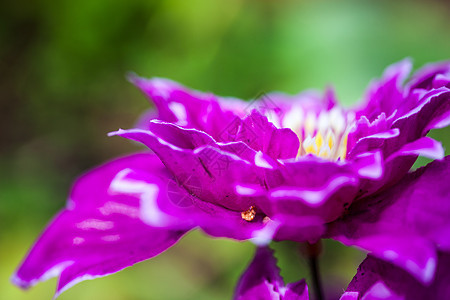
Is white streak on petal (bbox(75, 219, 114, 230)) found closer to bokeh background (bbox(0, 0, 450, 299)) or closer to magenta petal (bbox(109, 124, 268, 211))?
magenta petal (bbox(109, 124, 268, 211))

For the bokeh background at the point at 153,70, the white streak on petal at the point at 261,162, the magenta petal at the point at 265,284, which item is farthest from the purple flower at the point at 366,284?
the bokeh background at the point at 153,70

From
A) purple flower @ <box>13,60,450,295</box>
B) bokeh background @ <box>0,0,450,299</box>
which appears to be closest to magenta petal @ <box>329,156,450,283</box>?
purple flower @ <box>13,60,450,295</box>

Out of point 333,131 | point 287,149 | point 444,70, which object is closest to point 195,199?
point 287,149

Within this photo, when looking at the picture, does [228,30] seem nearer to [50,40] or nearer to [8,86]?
[50,40]

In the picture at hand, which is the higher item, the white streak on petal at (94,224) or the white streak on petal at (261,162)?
the white streak on petal at (261,162)

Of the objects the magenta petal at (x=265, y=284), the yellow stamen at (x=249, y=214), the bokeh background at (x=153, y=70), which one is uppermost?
the yellow stamen at (x=249, y=214)

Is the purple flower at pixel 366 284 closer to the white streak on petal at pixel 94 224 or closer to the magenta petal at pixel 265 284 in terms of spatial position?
the magenta petal at pixel 265 284

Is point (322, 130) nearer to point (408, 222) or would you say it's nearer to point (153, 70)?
point (408, 222)
